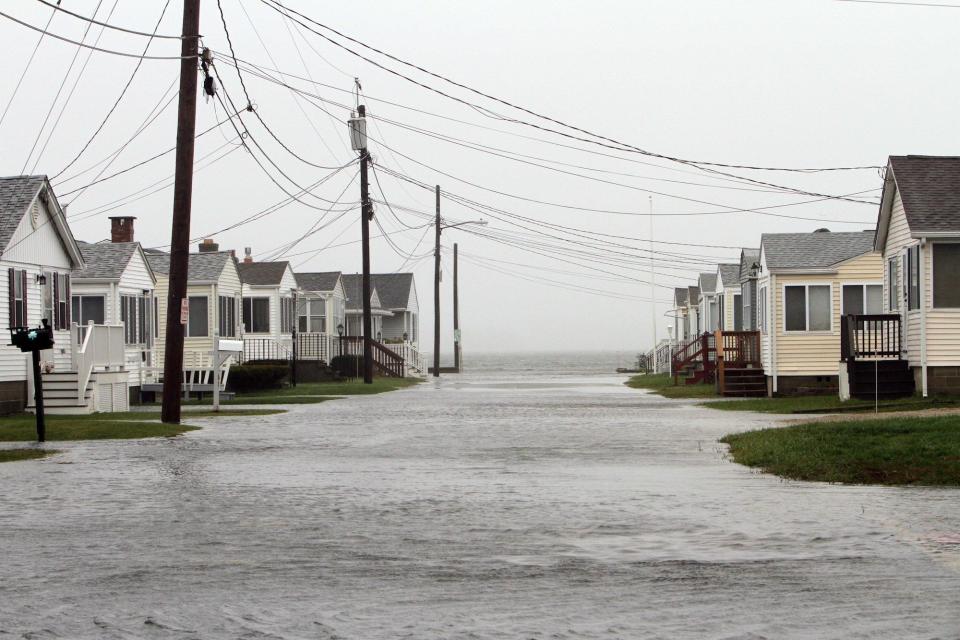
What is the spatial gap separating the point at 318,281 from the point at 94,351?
137 feet

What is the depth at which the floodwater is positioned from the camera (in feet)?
28.4

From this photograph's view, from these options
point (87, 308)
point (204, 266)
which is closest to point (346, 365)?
point (204, 266)

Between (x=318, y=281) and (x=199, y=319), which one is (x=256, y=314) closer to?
(x=199, y=319)

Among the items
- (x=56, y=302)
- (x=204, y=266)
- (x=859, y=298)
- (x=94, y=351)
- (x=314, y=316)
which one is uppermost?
(x=204, y=266)

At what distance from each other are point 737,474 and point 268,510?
6633mm

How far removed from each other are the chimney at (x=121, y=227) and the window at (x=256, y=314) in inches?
470

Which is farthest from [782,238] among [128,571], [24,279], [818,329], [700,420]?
[128,571]

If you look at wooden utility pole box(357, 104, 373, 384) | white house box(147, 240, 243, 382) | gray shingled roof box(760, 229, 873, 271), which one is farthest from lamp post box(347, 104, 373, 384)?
gray shingled roof box(760, 229, 873, 271)

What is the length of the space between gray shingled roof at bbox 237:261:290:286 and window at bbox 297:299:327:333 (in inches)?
337

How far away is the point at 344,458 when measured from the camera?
20953 mm

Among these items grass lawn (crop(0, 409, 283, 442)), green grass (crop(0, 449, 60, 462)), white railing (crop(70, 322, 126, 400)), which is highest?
white railing (crop(70, 322, 126, 400))

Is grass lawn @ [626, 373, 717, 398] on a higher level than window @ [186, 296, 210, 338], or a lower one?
lower

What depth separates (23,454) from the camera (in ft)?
70.8

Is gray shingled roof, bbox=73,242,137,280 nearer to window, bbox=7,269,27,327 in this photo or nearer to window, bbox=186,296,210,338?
window, bbox=7,269,27,327
